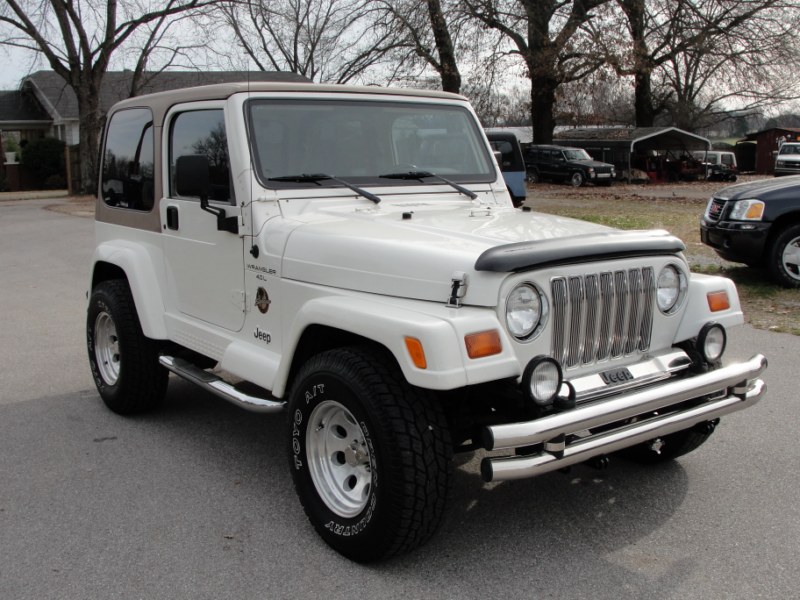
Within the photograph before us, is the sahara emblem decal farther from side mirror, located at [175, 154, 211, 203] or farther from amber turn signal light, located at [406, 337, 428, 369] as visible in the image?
amber turn signal light, located at [406, 337, 428, 369]

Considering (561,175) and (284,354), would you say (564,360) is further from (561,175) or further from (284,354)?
(561,175)

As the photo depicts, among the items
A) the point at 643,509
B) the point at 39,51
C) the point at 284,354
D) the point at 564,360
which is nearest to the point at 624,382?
the point at 564,360

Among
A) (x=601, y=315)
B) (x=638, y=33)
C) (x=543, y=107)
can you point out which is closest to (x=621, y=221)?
(x=601, y=315)

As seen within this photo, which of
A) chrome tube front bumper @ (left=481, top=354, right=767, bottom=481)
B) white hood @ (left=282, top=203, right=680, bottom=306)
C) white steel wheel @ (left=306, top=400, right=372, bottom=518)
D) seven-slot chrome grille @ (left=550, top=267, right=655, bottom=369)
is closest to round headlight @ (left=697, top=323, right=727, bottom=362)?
chrome tube front bumper @ (left=481, top=354, right=767, bottom=481)

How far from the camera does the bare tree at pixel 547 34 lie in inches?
1227

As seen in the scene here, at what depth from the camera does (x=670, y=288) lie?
385cm

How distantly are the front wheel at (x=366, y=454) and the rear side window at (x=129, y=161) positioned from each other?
213 centimetres

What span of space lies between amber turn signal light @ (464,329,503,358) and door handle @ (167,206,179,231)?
7.61 feet

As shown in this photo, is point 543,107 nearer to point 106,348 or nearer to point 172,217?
point 106,348

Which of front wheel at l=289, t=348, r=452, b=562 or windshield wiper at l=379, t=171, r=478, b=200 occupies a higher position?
windshield wiper at l=379, t=171, r=478, b=200

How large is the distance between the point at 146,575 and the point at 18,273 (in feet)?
33.0

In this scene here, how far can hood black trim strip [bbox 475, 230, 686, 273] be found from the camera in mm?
3221

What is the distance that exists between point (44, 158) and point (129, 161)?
36.2 meters

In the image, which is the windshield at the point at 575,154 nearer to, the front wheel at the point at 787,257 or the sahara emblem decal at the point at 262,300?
the front wheel at the point at 787,257
